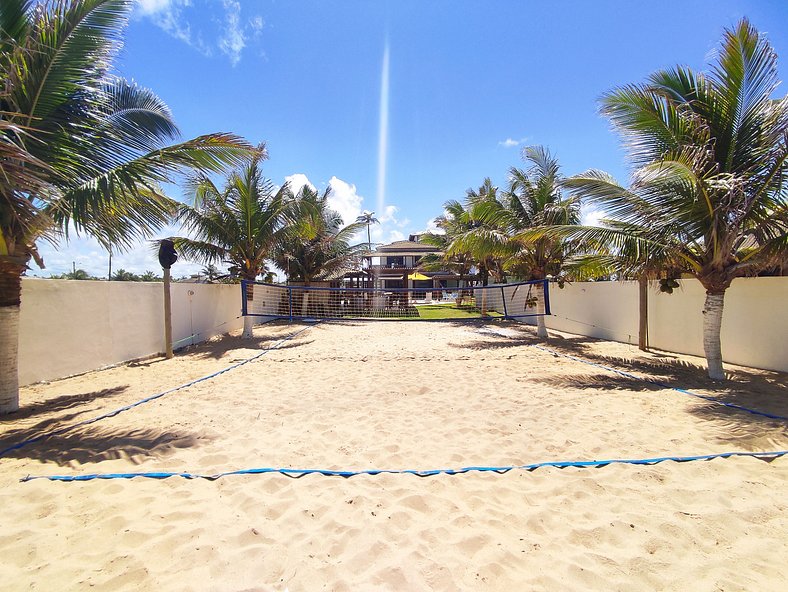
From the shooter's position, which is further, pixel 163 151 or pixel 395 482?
pixel 163 151

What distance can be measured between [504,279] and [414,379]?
1229 cm

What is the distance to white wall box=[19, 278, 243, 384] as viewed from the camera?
5.35 m

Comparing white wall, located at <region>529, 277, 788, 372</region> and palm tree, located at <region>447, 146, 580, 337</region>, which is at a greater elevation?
palm tree, located at <region>447, 146, 580, 337</region>

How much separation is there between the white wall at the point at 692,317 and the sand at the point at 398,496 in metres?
1.27

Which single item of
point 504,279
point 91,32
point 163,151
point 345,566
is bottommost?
point 345,566

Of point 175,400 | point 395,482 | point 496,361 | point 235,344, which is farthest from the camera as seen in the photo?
point 235,344

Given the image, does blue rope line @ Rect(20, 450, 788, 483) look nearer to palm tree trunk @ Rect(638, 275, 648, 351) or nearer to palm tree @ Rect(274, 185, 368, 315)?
palm tree trunk @ Rect(638, 275, 648, 351)

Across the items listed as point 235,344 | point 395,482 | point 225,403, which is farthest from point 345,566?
point 235,344

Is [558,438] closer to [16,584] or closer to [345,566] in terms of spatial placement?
[345,566]

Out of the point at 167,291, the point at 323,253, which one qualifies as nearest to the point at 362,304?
the point at 323,253

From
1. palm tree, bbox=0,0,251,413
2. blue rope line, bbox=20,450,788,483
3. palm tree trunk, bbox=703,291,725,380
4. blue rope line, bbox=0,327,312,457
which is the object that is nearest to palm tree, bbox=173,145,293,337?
blue rope line, bbox=0,327,312,457

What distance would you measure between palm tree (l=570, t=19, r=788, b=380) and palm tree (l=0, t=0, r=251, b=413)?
5.80 meters

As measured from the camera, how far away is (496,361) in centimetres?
742

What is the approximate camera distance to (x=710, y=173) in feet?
17.3
